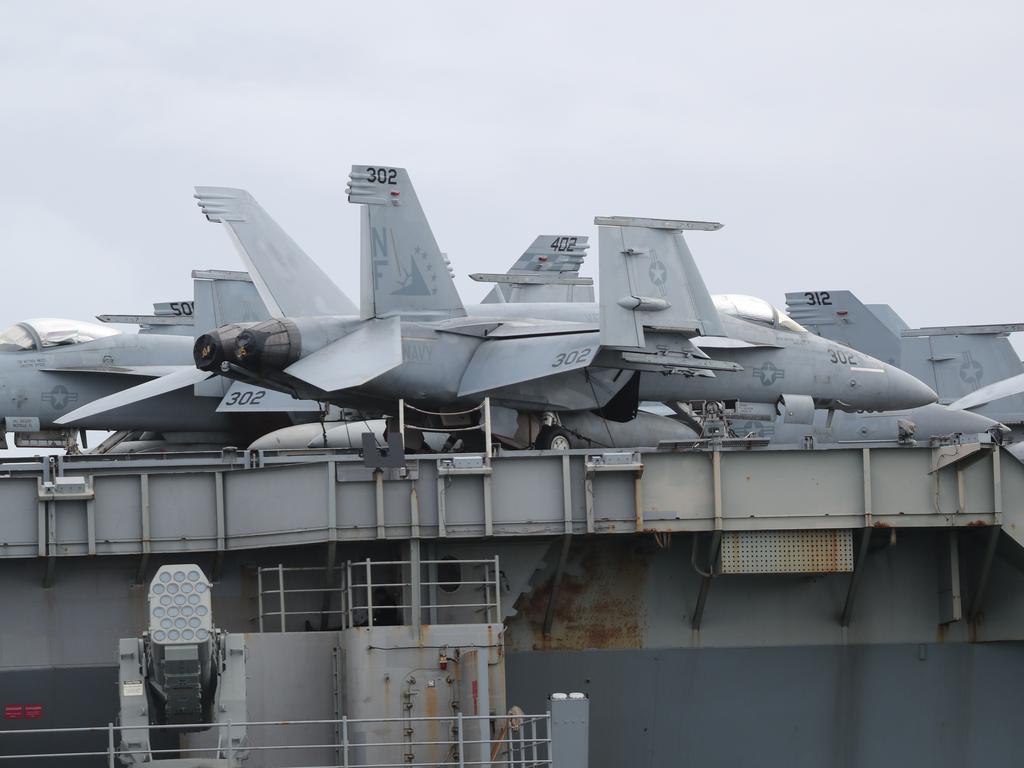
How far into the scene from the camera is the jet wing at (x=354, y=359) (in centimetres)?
2328

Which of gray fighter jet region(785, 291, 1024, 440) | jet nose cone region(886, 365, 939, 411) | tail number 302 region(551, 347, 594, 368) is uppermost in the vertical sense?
gray fighter jet region(785, 291, 1024, 440)

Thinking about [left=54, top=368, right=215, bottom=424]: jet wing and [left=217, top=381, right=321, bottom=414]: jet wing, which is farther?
[left=54, top=368, right=215, bottom=424]: jet wing

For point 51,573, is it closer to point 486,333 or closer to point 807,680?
point 807,680

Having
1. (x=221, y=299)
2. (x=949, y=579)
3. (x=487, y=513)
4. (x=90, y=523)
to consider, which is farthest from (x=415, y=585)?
(x=221, y=299)

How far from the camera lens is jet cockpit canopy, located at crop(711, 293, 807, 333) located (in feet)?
92.9

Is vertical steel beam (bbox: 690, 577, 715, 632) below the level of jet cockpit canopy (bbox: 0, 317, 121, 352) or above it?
below

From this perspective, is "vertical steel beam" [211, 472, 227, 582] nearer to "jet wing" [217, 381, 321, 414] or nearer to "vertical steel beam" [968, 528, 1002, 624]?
"vertical steel beam" [968, 528, 1002, 624]

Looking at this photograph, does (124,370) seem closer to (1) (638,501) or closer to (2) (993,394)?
(1) (638,501)

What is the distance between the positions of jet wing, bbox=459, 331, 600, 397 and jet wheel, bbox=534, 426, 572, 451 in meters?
0.96

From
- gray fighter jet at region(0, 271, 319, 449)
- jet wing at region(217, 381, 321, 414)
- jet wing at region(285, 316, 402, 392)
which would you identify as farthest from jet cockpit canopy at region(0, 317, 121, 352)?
jet wing at region(285, 316, 402, 392)

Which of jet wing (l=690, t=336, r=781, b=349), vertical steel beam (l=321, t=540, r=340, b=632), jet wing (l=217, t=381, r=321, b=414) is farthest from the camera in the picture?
jet wing (l=217, t=381, r=321, b=414)

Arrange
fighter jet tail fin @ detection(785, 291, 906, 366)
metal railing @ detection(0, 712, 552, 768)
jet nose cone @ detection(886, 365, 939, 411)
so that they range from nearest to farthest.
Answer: metal railing @ detection(0, 712, 552, 768), jet nose cone @ detection(886, 365, 939, 411), fighter jet tail fin @ detection(785, 291, 906, 366)

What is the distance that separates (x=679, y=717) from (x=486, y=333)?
943cm

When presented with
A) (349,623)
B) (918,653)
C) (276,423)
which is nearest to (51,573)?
(349,623)
